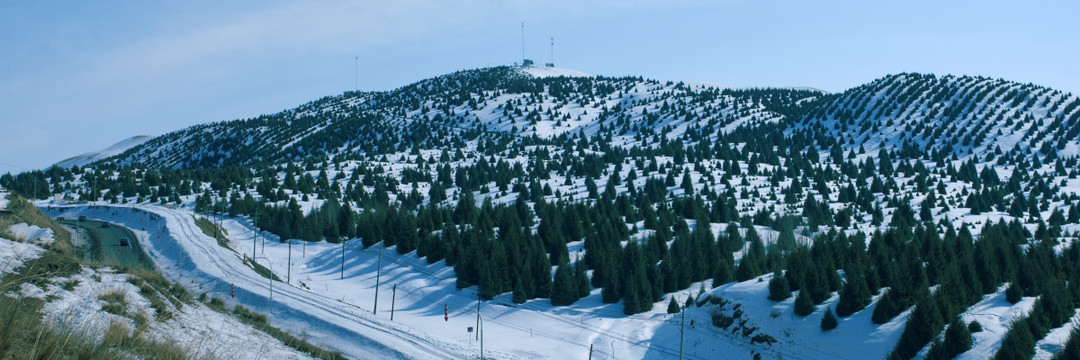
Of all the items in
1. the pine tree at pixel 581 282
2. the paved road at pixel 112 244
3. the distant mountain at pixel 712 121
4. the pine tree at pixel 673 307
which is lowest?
the pine tree at pixel 673 307

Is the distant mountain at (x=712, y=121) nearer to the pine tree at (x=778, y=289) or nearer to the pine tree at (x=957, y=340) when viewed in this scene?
the pine tree at (x=778, y=289)

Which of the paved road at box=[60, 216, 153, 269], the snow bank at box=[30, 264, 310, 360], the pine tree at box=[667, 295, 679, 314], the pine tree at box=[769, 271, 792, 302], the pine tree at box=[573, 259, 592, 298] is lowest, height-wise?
the pine tree at box=[667, 295, 679, 314]

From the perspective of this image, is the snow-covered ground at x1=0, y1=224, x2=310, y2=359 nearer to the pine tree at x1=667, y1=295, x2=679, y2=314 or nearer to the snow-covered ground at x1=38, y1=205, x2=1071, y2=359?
the snow-covered ground at x1=38, y1=205, x2=1071, y2=359

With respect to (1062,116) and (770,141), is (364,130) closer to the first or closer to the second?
(770,141)

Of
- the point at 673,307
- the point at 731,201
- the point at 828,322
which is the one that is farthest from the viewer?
the point at 731,201

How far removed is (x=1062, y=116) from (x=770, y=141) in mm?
47327

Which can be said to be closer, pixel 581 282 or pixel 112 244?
pixel 581 282

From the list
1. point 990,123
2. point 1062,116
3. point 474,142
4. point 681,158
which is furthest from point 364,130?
point 1062,116

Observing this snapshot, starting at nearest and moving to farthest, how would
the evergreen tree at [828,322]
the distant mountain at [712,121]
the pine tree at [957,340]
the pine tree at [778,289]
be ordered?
the pine tree at [957,340], the evergreen tree at [828,322], the pine tree at [778,289], the distant mountain at [712,121]

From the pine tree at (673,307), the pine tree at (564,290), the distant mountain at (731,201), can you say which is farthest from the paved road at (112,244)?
the pine tree at (673,307)

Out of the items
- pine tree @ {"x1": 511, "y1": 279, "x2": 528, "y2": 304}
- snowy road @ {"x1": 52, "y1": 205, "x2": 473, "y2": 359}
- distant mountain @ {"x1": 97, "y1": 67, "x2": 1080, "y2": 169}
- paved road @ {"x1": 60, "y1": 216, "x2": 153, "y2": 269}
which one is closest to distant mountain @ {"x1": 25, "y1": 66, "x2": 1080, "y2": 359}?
pine tree @ {"x1": 511, "y1": 279, "x2": 528, "y2": 304}

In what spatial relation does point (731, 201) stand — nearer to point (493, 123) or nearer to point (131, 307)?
point (131, 307)

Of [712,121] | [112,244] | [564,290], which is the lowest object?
[564,290]

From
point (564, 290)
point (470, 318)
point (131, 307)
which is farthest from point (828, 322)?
point (131, 307)
